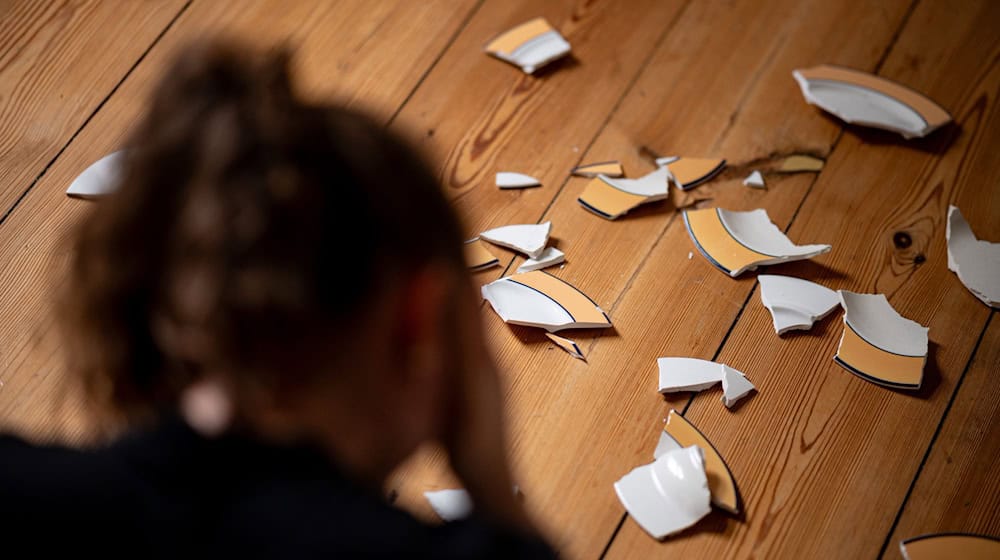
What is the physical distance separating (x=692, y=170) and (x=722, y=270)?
0.48ft

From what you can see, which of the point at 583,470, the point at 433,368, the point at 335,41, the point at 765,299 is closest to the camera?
the point at 433,368

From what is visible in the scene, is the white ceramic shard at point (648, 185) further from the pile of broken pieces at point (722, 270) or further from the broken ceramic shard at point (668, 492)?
the broken ceramic shard at point (668, 492)

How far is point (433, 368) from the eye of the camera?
0.58 meters

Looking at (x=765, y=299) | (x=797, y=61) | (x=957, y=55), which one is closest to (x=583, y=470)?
(x=765, y=299)

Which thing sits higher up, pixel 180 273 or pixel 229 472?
pixel 180 273

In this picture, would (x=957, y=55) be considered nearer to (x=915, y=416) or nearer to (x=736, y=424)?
(x=915, y=416)

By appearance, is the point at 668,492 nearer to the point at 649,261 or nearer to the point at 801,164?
the point at 649,261

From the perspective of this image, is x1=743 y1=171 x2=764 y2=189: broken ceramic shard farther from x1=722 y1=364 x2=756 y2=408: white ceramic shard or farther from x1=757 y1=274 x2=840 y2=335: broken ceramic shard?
x1=722 y1=364 x2=756 y2=408: white ceramic shard

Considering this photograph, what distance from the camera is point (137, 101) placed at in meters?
1.13

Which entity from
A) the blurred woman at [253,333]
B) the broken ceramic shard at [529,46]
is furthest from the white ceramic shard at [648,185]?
the blurred woman at [253,333]

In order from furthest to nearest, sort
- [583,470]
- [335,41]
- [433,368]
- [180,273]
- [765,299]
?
1. [335,41]
2. [765,299]
3. [583,470]
4. [433,368]
5. [180,273]

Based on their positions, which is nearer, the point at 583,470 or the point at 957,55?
the point at 583,470

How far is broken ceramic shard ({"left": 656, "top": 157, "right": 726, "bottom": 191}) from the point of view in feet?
3.60

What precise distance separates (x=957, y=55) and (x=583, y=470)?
810 mm
